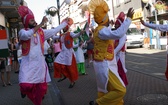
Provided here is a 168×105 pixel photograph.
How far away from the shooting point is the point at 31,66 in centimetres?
560

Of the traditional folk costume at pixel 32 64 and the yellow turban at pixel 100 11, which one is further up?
the yellow turban at pixel 100 11

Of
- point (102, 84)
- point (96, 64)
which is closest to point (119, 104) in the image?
point (102, 84)

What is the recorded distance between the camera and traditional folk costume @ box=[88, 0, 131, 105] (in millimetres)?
4773

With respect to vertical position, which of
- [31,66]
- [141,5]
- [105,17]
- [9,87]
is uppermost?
[141,5]

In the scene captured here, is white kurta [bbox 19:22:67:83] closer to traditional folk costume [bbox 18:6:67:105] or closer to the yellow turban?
traditional folk costume [bbox 18:6:67:105]

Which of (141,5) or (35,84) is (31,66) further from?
(141,5)

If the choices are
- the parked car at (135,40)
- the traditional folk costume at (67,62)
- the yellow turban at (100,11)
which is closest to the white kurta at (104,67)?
the yellow turban at (100,11)

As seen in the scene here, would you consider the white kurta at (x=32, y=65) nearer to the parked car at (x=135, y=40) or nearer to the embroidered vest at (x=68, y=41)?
the embroidered vest at (x=68, y=41)

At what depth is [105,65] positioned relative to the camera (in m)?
4.89

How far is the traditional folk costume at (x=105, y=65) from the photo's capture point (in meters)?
4.77

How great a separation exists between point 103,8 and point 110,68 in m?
1.04

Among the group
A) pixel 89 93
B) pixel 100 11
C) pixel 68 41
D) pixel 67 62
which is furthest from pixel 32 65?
pixel 68 41

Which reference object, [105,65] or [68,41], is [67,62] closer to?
[68,41]

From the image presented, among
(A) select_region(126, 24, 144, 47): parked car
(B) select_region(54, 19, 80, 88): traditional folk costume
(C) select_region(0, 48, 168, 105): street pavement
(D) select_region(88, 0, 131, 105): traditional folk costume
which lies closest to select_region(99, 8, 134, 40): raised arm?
(D) select_region(88, 0, 131, 105): traditional folk costume
